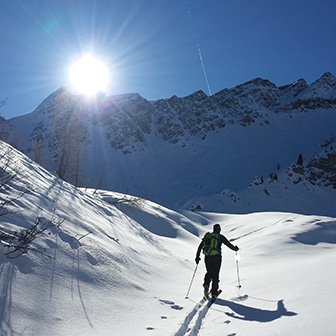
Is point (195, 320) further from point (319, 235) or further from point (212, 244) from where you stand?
point (319, 235)

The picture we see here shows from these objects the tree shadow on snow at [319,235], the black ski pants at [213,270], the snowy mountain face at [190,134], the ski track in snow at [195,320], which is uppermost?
the snowy mountain face at [190,134]

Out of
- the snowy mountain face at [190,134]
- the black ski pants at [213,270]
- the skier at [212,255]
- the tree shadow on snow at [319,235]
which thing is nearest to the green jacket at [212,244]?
the skier at [212,255]

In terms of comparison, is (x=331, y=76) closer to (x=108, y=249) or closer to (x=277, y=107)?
(x=277, y=107)

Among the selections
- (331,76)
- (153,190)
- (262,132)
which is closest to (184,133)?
(262,132)

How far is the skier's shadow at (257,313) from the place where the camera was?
10.2 feet

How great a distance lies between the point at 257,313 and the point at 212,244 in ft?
5.92

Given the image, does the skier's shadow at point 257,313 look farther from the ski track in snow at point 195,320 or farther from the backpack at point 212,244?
the backpack at point 212,244

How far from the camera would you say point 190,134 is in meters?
68.4

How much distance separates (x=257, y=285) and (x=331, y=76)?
10765 cm

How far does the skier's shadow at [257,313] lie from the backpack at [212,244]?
1.21 meters

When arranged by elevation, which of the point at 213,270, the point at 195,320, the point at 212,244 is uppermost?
the point at 212,244

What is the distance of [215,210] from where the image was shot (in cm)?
2883

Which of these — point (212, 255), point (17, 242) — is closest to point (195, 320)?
point (212, 255)

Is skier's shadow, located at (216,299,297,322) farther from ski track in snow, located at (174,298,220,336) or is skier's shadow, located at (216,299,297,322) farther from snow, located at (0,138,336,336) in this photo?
ski track in snow, located at (174,298,220,336)
